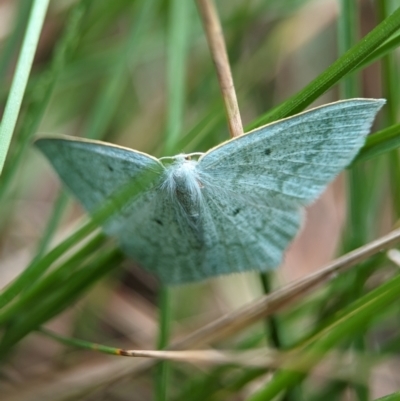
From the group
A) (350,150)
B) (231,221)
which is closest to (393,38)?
(350,150)

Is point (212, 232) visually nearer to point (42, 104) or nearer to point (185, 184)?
point (185, 184)

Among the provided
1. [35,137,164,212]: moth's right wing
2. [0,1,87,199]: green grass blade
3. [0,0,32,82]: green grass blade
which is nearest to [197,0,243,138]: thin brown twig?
[35,137,164,212]: moth's right wing

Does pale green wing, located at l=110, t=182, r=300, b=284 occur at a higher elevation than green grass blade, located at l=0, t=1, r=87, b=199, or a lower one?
lower

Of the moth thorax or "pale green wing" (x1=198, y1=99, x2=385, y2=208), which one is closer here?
"pale green wing" (x1=198, y1=99, x2=385, y2=208)

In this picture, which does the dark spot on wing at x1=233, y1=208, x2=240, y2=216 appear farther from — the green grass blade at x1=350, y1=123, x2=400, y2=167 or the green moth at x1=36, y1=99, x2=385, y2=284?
the green grass blade at x1=350, y1=123, x2=400, y2=167

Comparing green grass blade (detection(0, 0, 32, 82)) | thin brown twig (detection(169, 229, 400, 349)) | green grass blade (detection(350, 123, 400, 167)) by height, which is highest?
green grass blade (detection(0, 0, 32, 82))

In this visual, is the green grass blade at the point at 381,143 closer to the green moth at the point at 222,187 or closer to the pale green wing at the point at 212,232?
the green moth at the point at 222,187

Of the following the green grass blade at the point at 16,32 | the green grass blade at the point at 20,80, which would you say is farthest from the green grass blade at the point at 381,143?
the green grass blade at the point at 16,32

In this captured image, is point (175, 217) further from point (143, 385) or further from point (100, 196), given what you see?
point (143, 385)
